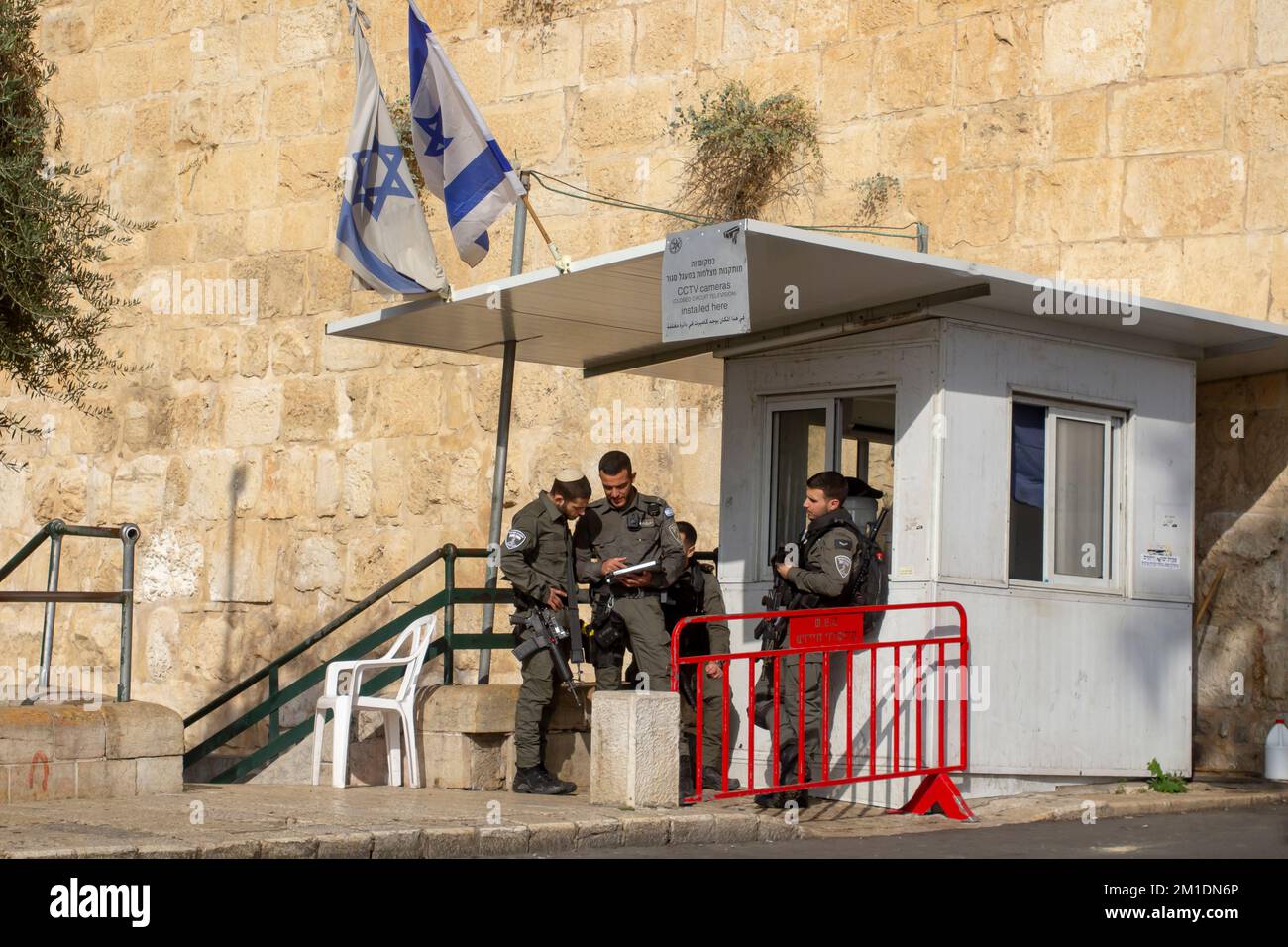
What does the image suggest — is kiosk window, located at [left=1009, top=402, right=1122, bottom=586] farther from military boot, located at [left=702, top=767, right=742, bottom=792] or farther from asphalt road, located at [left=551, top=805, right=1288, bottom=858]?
military boot, located at [left=702, top=767, right=742, bottom=792]

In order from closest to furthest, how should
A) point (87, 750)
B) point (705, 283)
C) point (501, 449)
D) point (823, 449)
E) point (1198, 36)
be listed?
point (705, 283), point (87, 750), point (823, 449), point (501, 449), point (1198, 36)

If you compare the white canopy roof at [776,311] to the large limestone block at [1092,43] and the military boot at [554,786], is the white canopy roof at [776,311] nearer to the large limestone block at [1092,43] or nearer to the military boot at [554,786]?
the large limestone block at [1092,43]

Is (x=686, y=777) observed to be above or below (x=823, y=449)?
below

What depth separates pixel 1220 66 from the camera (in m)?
11.5

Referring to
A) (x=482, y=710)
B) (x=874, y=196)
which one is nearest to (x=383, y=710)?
(x=482, y=710)

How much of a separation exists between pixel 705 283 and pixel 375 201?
295 cm

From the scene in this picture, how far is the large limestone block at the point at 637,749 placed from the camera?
8594 millimetres

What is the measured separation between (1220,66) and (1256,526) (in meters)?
3.10

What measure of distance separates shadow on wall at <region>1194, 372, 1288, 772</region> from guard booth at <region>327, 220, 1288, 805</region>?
1.88 ft

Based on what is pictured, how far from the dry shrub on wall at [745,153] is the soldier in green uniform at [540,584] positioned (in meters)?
4.50

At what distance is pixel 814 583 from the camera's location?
9.05m

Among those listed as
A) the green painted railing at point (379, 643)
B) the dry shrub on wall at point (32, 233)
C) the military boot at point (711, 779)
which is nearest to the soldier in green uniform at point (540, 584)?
the green painted railing at point (379, 643)

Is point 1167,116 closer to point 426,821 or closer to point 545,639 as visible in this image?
point 545,639
